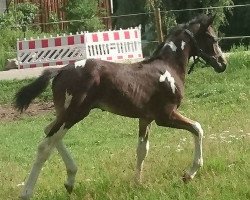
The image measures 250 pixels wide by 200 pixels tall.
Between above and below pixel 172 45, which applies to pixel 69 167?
below

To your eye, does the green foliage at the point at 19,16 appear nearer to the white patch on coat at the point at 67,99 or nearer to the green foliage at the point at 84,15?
the green foliage at the point at 84,15

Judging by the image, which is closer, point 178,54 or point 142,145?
point 178,54

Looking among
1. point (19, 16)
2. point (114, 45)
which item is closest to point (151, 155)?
point (114, 45)

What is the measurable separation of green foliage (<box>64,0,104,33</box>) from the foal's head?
2349cm

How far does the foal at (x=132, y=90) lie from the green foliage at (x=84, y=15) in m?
23.6

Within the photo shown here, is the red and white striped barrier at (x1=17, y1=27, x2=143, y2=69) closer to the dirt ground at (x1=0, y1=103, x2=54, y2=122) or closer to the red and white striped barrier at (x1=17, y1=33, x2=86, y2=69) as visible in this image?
the red and white striped barrier at (x1=17, y1=33, x2=86, y2=69)

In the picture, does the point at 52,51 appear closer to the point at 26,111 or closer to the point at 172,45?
the point at 26,111

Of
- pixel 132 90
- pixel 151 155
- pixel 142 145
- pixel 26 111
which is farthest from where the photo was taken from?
pixel 26 111

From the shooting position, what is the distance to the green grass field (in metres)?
7.96

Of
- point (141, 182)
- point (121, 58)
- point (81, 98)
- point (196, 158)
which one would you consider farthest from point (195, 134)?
point (121, 58)

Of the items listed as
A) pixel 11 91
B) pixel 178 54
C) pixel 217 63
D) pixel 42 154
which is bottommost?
pixel 11 91

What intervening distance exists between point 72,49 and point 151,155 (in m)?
13.4

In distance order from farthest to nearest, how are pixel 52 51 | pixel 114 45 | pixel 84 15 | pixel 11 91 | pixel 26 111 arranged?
pixel 84 15
pixel 114 45
pixel 52 51
pixel 11 91
pixel 26 111

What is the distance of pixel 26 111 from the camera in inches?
728
